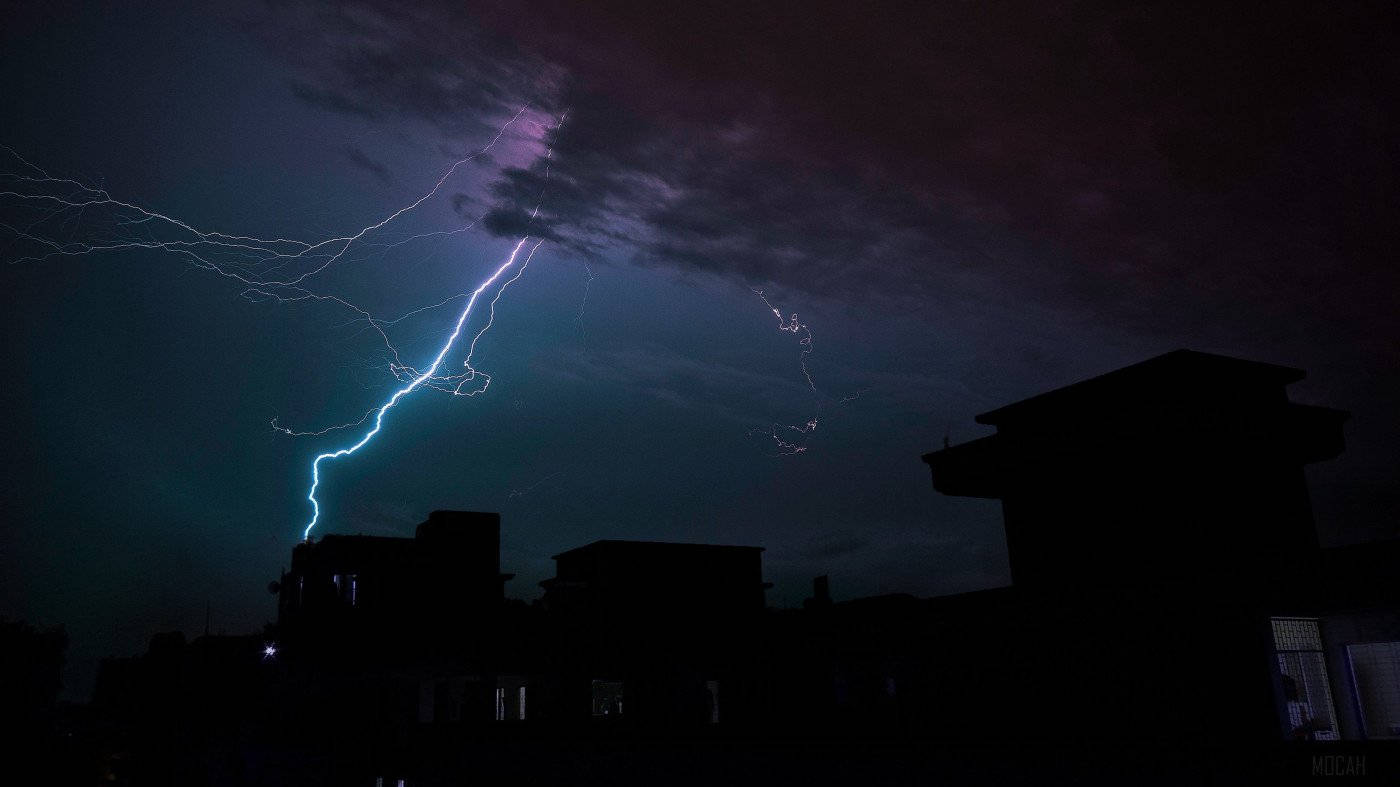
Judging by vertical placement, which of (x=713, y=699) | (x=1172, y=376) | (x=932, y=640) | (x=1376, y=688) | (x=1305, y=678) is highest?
(x=1172, y=376)

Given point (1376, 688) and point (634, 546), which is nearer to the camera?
point (1376, 688)

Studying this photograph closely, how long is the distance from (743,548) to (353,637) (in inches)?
413

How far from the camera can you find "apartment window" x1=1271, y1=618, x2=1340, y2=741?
8969mm

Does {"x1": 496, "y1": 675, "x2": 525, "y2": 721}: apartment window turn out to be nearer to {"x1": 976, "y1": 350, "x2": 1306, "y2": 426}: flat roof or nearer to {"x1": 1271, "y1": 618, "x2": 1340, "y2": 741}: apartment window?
{"x1": 976, "y1": 350, "x2": 1306, "y2": 426}: flat roof

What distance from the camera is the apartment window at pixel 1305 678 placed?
29.4 ft

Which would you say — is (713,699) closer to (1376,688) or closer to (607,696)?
(607,696)

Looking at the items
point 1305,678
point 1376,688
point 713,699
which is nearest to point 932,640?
point 1305,678

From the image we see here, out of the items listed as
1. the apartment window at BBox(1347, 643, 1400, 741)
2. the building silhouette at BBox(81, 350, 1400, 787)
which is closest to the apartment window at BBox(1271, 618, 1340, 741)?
the building silhouette at BBox(81, 350, 1400, 787)

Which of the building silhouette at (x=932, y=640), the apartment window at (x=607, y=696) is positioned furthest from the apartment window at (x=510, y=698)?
the apartment window at (x=607, y=696)

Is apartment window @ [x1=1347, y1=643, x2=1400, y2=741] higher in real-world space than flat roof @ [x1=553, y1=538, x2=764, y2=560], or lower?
lower

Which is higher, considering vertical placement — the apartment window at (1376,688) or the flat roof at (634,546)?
the flat roof at (634,546)

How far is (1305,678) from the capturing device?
9039mm

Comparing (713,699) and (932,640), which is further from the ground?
(932,640)

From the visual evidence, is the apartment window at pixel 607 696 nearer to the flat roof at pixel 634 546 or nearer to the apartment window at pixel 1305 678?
the flat roof at pixel 634 546
